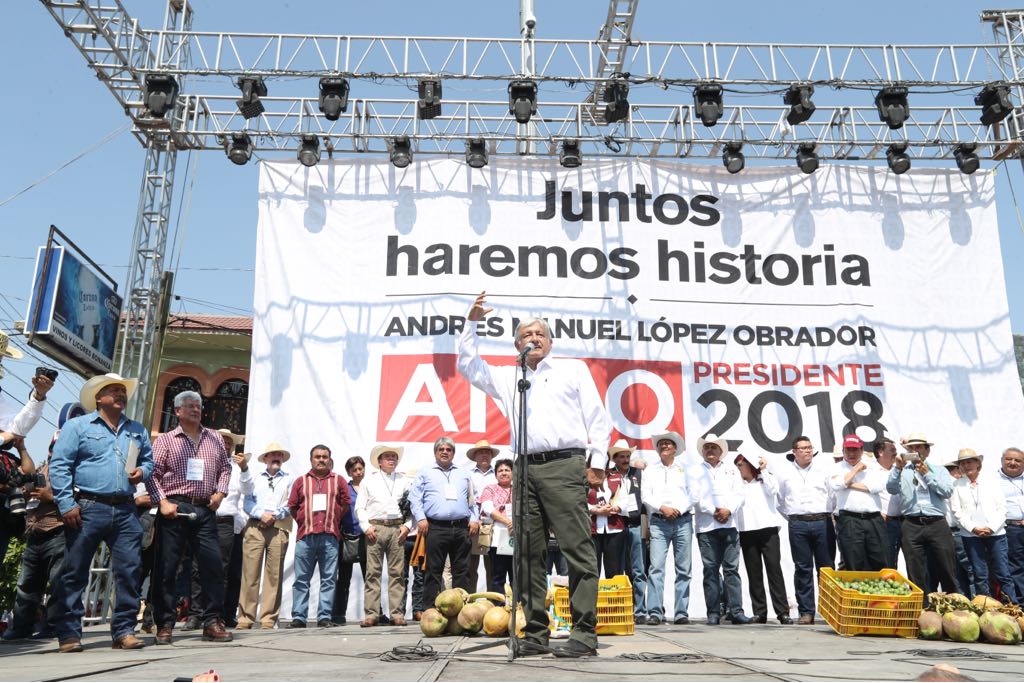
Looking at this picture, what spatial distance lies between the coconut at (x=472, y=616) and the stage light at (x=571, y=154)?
593cm

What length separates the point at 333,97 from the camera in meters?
9.09

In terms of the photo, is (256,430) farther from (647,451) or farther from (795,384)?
(795,384)

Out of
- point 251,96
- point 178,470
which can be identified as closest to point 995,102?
point 251,96

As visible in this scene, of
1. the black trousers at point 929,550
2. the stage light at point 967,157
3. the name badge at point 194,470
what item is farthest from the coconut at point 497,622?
the stage light at point 967,157

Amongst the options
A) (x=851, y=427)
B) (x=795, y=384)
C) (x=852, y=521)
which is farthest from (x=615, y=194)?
(x=852, y=521)

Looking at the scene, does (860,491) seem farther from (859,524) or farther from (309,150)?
(309,150)

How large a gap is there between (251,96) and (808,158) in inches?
242

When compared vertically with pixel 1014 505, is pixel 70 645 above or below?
below

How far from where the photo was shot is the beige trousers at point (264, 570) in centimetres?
726

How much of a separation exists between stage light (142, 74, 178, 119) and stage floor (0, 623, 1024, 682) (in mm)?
5480

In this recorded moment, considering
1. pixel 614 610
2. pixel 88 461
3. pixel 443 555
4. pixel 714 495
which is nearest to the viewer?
pixel 88 461

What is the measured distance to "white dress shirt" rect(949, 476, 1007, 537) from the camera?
22.2ft

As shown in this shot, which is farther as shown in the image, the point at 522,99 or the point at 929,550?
the point at 522,99

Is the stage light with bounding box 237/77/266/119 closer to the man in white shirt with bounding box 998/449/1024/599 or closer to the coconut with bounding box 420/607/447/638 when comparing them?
the coconut with bounding box 420/607/447/638
